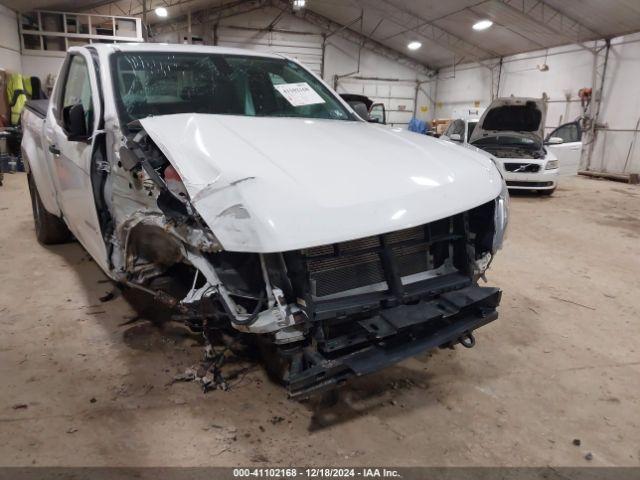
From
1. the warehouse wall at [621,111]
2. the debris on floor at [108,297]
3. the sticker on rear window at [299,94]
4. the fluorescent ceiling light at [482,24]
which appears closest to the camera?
the sticker on rear window at [299,94]

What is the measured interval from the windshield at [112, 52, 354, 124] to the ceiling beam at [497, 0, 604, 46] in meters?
11.4

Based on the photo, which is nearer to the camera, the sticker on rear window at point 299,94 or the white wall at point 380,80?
the sticker on rear window at point 299,94

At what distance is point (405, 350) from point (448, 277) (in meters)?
0.49

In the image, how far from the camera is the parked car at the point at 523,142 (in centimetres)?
804

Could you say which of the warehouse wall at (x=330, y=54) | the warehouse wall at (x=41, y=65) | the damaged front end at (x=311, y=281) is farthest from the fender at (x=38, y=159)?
the warehouse wall at (x=330, y=54)

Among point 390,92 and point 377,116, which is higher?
point 390,92

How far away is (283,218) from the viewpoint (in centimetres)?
162

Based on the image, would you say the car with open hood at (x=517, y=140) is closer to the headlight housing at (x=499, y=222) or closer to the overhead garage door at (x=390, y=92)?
the headlight housing at (x=499, y=222)

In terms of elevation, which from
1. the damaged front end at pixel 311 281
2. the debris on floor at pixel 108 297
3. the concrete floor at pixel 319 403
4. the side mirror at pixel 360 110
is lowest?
the concrete floor at pixel 319 403

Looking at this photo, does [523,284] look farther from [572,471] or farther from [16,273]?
[16,273]

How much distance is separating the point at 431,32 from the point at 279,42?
6057 millimetres

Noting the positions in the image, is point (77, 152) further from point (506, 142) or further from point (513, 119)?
point (513, 119)

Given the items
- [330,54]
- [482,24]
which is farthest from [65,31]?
[482,24]

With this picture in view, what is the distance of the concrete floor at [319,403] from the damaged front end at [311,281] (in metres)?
0.31
